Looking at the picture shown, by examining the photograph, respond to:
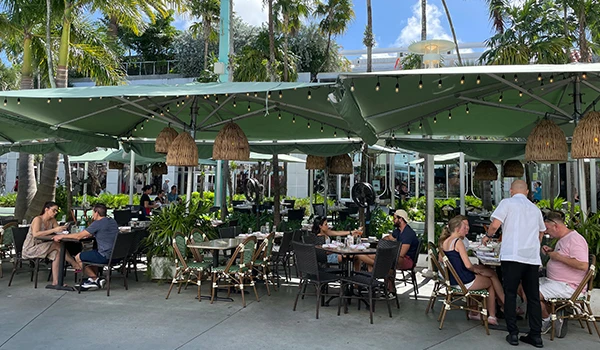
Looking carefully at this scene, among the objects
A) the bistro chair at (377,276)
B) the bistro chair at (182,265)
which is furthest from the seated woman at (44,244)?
the bistro chair at (377,276)

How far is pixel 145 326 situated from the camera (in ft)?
16.7

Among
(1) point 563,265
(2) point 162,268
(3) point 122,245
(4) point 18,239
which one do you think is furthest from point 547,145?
(4) point 18,239

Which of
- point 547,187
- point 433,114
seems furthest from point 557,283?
point 547,187

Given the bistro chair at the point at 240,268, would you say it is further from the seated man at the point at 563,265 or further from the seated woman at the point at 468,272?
the seated man at the point at 563,265

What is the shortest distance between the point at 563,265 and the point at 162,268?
18.1ft

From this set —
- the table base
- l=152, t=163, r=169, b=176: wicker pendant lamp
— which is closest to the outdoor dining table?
the table base

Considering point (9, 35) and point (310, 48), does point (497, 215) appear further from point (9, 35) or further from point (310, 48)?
point (310, 48)

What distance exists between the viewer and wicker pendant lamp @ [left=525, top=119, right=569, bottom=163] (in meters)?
5.81

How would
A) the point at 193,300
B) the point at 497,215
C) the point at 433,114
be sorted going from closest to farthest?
the point at 497,215 < the point at 193,300 < the point at 433,114

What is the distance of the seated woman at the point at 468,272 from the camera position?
17.3ft

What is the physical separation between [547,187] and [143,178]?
22.9 metres

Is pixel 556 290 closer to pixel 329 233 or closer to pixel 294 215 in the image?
pixel 329 233

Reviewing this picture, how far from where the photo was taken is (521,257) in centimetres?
465

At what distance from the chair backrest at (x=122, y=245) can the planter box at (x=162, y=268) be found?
548mm
